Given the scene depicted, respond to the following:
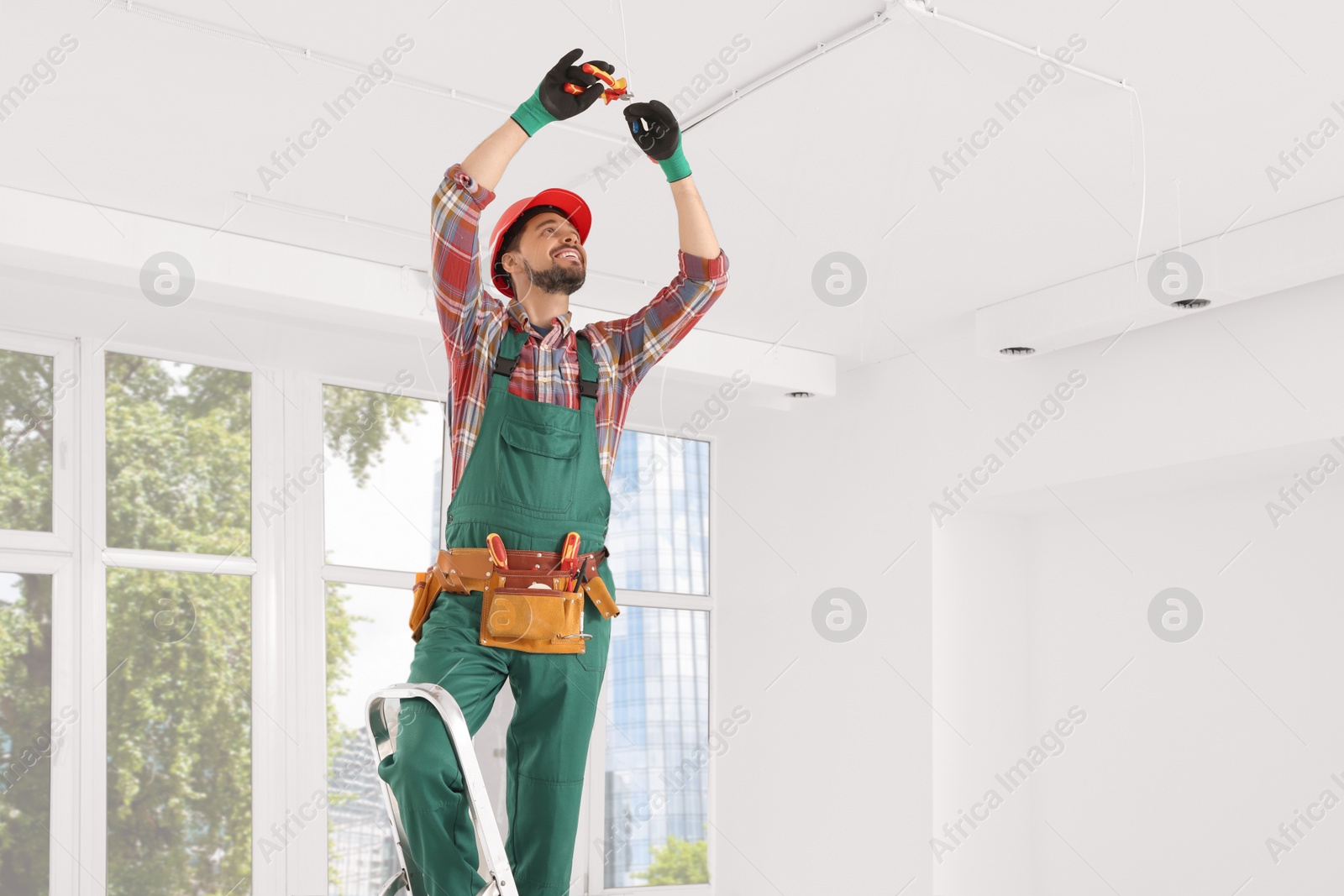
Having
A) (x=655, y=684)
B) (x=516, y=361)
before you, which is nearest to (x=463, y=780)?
(x=516, y=361)

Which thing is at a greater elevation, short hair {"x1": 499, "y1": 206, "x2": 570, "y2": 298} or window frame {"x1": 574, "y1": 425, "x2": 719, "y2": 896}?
short hair {"x1": 499, "y1": 206, "x2": 570, "y2": 298}

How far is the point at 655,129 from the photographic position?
6.59ft

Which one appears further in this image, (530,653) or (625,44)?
(625,44)

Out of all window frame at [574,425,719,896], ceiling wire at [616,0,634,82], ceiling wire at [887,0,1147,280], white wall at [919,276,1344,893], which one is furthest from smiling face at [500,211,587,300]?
window frame at [574,425,719,896]

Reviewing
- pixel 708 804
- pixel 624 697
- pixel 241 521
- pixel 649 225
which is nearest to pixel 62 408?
pixel 241 521

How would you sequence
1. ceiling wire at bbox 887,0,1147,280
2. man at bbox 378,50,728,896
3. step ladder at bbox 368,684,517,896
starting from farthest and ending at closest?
ceiling wire at bbox 887,0,1147,280 < man at bbox 378,50,728,896 < step ladder at bbox 368,684,517,896

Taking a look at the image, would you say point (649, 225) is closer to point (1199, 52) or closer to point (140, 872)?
point (1199, 52)

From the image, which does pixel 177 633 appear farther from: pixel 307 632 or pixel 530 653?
pixel 530 653

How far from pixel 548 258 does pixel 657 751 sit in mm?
4929

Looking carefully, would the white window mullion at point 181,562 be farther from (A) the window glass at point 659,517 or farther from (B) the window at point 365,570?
(A) the window glass at point 659,517

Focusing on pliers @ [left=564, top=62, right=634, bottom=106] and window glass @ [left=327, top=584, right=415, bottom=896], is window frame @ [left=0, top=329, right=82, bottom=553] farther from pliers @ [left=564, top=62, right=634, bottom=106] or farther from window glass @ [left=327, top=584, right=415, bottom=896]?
pliers @ [left=564, top=62, right=634, bottom=106]

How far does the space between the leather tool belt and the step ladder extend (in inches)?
5.3

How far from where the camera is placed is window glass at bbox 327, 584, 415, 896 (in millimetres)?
5656

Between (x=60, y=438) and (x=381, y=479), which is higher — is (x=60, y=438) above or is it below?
above
